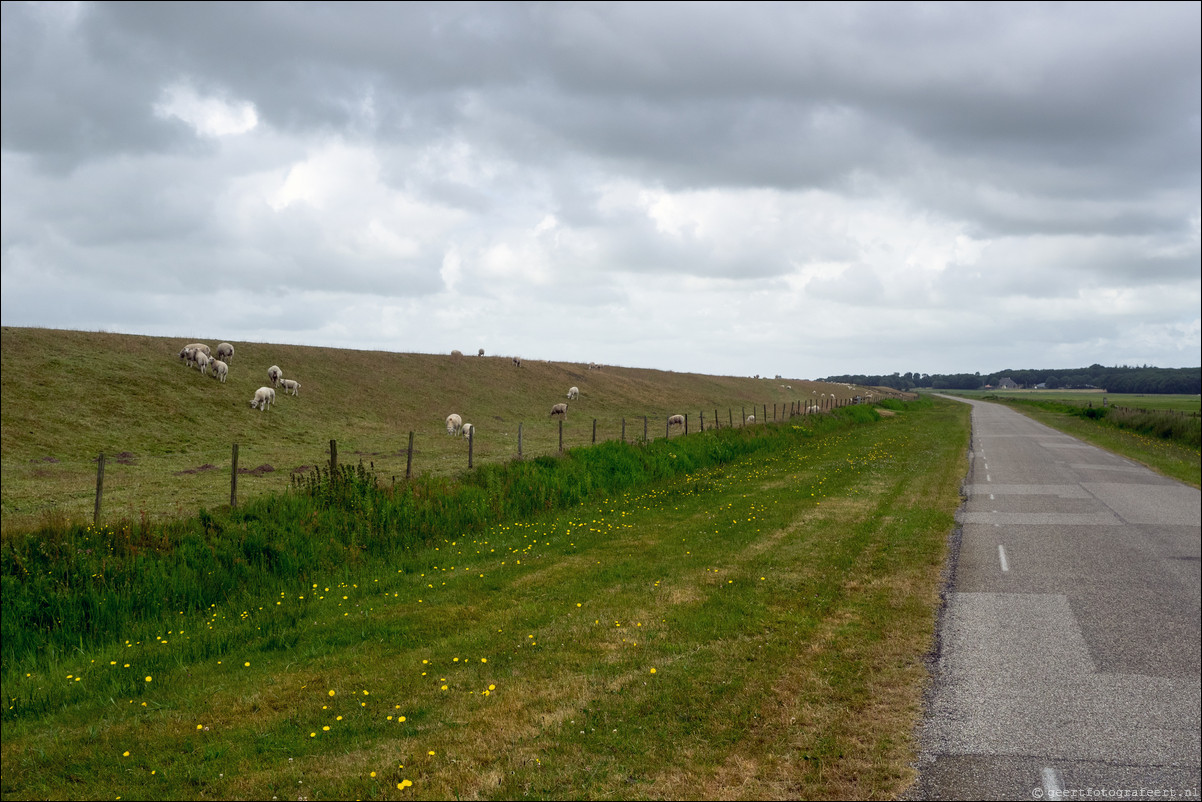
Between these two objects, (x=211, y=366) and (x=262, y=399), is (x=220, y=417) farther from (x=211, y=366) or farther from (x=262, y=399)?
(x=211, y=366)

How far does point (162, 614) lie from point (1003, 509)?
19.7 m

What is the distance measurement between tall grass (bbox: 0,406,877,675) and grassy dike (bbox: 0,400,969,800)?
0.35 m

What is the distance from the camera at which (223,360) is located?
51156mm

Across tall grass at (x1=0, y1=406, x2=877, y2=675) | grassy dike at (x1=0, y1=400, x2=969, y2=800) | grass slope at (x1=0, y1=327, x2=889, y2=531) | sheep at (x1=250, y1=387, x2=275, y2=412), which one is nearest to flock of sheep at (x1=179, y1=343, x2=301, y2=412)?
grass slope at (x1=0, y1=327, x2=889, y2=531)

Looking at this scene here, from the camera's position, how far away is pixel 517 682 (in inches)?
337

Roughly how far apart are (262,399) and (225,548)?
3206 cm

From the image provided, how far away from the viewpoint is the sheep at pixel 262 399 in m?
42.7

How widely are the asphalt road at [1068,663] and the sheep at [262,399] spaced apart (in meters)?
37.6

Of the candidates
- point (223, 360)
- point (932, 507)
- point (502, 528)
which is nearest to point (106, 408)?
point (223, 360)

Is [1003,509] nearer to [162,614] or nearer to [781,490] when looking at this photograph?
[781,490]

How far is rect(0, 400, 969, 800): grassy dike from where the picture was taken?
6.63 m

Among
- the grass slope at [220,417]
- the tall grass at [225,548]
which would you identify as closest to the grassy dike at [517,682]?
the tall grass at [225,548]

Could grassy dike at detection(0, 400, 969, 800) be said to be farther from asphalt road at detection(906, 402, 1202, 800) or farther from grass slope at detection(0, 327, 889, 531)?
grass slope at detection(0, 327, 889, 531)

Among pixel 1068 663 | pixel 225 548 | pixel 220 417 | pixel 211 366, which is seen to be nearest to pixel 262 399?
pixel 220 417
